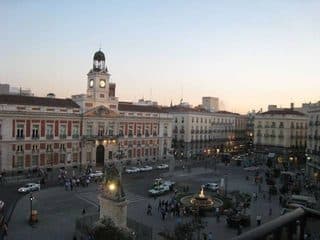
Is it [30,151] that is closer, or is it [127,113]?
[30,151]

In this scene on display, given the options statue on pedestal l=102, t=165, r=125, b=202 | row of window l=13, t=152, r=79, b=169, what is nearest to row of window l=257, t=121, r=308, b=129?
row of window l=13, t=152, r=79, b=169

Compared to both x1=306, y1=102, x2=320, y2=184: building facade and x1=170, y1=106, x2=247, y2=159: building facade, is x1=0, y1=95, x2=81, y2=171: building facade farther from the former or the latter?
x1=306, y1=102, x2=320, y2=184: building facade

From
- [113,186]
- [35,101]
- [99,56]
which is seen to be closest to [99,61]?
[99,56]

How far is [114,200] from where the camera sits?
2511cm

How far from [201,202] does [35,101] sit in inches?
1254

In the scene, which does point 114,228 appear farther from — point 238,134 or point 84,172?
point 238,134

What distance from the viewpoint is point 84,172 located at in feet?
187

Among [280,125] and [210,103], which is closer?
[280,125]

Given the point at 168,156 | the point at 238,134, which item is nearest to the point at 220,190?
the point at 168,156

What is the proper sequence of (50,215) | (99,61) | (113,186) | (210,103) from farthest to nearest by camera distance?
(210,103) < (99,61) < (50,215) < (113,186)

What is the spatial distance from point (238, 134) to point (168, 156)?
3404cm

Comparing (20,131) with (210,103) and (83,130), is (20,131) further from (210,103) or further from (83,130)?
(210,103)

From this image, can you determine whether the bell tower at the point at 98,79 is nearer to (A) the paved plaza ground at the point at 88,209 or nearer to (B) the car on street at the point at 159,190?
(A) the paved plaza ground at the point at 88,209

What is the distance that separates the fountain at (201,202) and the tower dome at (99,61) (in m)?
33.5
